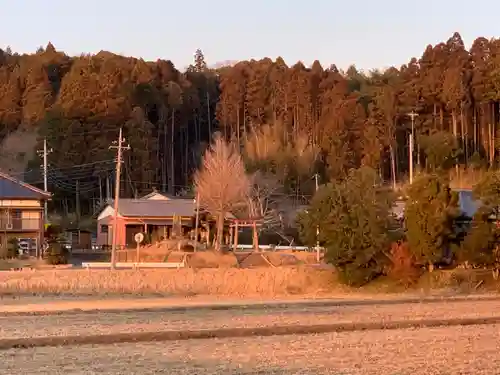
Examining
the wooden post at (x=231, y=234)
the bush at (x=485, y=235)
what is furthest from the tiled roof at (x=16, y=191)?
the bush at (x=485, y=235)

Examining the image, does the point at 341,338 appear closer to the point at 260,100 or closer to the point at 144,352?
the point at 144,352

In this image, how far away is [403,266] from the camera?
2564 cm

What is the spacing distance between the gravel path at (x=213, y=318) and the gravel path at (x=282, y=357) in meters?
2.24

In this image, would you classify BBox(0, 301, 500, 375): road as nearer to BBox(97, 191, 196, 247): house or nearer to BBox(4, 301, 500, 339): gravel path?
BBox(4, 301, 500, 339): gravel path

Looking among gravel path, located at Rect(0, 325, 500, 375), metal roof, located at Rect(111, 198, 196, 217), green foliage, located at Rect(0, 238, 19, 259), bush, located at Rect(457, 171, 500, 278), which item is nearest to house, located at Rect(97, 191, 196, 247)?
metal roof, located at Rect(111, 198, 196, 217)

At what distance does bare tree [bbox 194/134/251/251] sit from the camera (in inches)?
1703

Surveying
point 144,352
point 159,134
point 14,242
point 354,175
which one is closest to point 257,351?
point 144,352

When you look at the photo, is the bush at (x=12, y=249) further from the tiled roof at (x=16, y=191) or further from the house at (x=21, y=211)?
the tiled roof at (x=16, y=191)

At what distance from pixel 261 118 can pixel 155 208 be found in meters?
25.2

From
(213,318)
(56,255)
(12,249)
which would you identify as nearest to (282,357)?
(213,318)

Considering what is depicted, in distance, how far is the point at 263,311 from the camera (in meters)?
18.1

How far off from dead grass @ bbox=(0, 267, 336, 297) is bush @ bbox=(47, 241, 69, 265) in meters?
5.65

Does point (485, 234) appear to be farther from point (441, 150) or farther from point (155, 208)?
point (441, 150)

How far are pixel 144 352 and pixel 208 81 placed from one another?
224 feet
